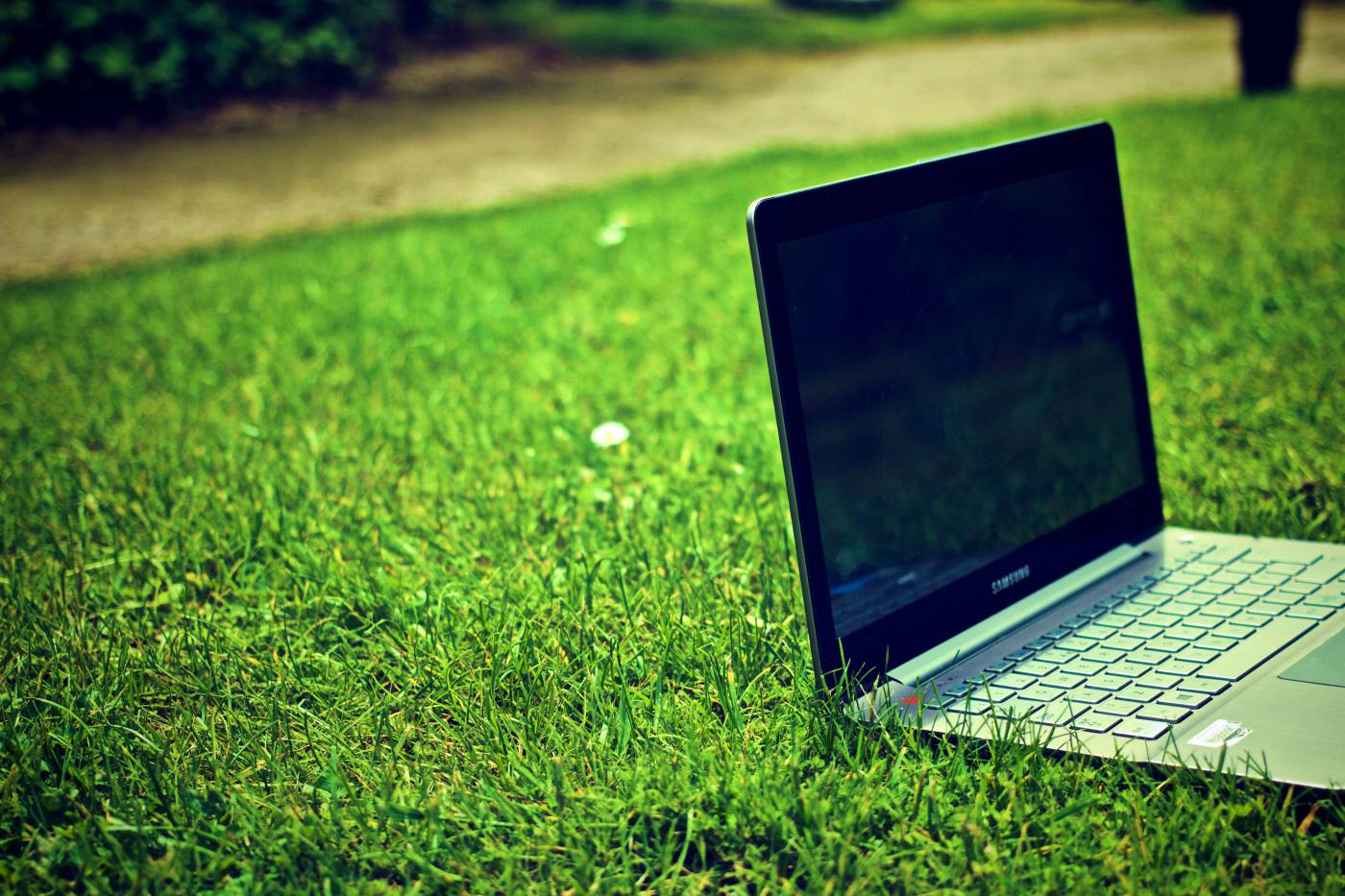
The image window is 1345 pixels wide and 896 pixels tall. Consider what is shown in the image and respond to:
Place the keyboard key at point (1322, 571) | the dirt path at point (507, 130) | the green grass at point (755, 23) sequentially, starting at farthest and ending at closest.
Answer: the green grass at point (755, 23) < the dirt path at point (507, 130) < the keyboard key at point (1322, 571)

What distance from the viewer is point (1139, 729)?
4.34 feet

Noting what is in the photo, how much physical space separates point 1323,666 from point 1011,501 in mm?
430

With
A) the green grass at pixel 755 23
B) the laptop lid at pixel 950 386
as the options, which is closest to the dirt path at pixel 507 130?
the green grass at pixel 755 23

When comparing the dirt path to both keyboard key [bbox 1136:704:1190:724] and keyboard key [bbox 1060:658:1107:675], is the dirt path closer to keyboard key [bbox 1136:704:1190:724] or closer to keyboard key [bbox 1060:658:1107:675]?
keyboard key [bbox 1060:658:1107:675]

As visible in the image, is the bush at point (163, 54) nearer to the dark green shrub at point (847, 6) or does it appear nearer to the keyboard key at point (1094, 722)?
the dark green shrub at point (847, 6)

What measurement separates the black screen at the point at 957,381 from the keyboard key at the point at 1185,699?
0.94ft

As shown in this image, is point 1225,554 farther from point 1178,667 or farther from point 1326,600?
point 1178,667

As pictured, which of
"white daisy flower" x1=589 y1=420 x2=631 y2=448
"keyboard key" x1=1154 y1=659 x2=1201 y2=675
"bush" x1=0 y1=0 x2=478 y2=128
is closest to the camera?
"keyboard key" x1=1154 y1=659 x2=1201 y2=675

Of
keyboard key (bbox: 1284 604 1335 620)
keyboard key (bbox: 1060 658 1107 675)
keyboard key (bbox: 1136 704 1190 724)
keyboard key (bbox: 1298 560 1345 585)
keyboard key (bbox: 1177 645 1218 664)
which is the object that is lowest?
keyboard key (bbox: 1298 560 1345 585)

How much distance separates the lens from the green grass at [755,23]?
43.2 ft

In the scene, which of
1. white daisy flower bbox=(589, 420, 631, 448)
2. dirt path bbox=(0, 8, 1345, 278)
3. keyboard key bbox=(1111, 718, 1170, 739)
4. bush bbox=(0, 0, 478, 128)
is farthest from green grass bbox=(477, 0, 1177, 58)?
keyboard key bbox=(1111, 718, 1170, 739)

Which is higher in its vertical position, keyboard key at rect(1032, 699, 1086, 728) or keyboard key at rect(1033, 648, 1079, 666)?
keyboard key at rect(1033, 648, 1079, 666)

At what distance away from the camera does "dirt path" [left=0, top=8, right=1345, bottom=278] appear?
7.87 meters

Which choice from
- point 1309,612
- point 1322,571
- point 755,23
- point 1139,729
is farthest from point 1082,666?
point 755,23
